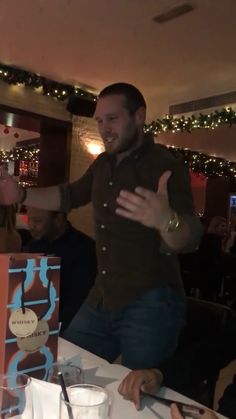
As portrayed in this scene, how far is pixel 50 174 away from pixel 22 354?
5.37 meters

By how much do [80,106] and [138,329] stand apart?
15.0ft

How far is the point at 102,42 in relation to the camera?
426 cm

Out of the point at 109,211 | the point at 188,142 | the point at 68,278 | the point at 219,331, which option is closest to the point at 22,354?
the point at 109,211

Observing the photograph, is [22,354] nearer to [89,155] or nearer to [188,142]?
[89,155]

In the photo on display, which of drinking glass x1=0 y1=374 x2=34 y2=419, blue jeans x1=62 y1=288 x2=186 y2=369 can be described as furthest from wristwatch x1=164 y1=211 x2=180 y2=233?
drinking glass x1=0 y1=374 x2=34 y2=419

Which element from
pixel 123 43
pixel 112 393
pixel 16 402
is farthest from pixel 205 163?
pixel 16 402

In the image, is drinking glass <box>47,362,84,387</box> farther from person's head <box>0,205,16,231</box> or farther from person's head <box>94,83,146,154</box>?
person's head <box>0,205,16,231</box>

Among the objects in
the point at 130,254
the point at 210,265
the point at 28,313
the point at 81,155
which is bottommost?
the point at 210,265

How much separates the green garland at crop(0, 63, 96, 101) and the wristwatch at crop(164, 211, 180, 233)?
175 inches

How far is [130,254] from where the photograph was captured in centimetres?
147

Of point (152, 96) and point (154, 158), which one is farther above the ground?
point (152, 96)

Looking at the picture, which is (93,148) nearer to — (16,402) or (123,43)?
(123,43)

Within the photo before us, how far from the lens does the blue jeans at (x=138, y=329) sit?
54.6 inches

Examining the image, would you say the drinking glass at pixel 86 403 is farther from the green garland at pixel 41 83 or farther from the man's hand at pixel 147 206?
the green garland at pixel 41 83
